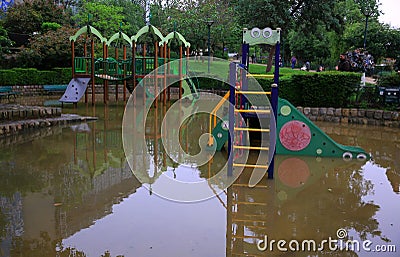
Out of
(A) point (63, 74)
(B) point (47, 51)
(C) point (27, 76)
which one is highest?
(B) point (47, 51)

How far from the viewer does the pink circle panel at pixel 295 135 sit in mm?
8688

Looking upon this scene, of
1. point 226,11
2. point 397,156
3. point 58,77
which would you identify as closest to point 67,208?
point 397,156

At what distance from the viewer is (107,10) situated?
29.2m

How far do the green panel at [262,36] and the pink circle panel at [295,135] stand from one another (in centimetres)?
203

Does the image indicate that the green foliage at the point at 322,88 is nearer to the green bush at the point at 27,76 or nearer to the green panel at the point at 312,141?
the green panel at the point at 312,141

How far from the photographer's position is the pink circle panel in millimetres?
8688

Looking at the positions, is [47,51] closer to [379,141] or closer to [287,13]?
[287,13]

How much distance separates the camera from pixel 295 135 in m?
8.85

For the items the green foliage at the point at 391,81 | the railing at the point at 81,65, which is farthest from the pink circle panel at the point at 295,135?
the railing at the point at 81,65

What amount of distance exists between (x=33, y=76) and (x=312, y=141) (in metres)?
16.7

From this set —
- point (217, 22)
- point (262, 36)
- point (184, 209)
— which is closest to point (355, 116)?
point (262, 36)

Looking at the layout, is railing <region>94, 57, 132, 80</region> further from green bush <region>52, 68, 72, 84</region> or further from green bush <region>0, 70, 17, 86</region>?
green bush <region>52, 68, 72, 84</region>

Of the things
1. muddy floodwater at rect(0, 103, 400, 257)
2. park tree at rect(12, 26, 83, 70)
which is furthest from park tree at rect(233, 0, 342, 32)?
muddy floodwater at rect(0, 103, 400, 257)

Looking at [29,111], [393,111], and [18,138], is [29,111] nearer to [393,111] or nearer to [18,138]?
[18,138]
